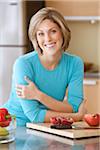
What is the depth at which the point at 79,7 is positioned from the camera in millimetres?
4352

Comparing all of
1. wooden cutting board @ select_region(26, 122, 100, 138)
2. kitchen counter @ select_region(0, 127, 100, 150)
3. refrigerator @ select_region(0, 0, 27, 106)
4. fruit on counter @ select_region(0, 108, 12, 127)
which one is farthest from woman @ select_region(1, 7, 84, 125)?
Answer: refrigerator @ select_region(0, 0, 27, 106)

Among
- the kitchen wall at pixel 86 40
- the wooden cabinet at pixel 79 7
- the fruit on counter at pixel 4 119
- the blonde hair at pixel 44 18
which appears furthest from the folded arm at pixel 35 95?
the kitchen wall at pixel 86 40

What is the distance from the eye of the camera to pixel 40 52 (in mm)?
2336

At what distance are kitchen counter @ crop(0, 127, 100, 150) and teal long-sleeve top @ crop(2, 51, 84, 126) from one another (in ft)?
0.89

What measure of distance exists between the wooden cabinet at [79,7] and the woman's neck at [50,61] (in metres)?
2.06

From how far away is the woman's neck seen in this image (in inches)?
89.7

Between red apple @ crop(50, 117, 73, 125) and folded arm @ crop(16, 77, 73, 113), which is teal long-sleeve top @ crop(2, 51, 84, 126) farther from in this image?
red apple @ crop(50, 117, 73, 125)

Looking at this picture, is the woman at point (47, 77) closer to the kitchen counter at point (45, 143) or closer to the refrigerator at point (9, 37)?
the kitchen counter at point (45, 143)

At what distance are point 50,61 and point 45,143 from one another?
2.44 feet

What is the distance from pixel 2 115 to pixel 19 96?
464mm

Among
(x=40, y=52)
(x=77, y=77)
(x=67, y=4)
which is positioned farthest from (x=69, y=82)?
(x=67, y=4)

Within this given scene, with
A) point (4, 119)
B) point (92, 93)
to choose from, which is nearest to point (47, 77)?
point (4, 119)

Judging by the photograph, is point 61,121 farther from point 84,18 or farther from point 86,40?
point 86,40

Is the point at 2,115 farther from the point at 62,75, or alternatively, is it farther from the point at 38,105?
the point at 62,75
